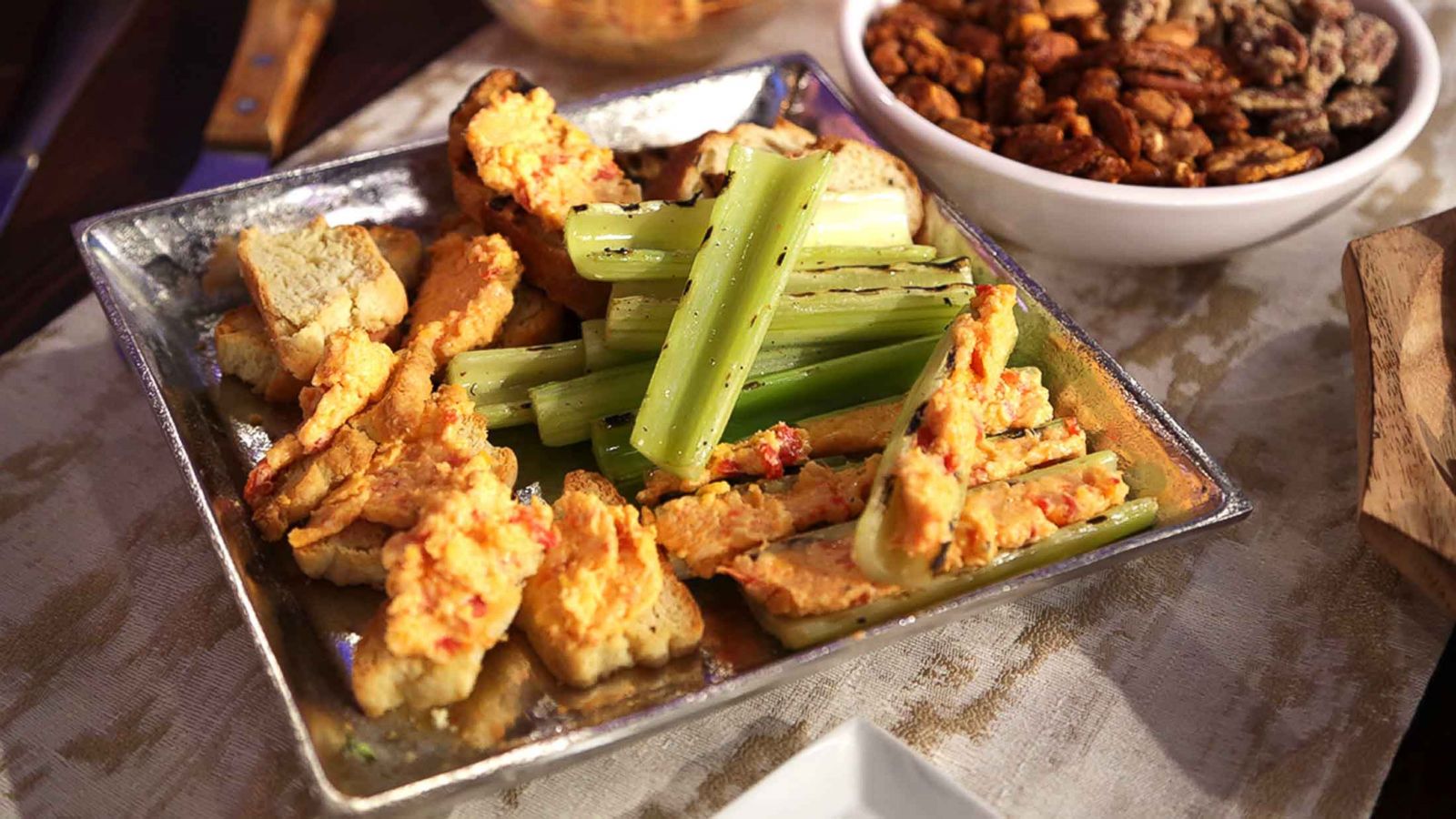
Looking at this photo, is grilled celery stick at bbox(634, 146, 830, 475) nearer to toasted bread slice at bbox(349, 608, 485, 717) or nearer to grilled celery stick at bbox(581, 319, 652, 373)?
grilled celery stick at bbox(581, 319, 652, 373)

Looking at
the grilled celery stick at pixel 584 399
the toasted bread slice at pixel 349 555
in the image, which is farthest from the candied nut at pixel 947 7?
the toasted bread slice at pixel 349 555

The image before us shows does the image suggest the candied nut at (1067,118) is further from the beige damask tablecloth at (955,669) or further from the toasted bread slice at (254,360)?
the toasted bread slice at (254,360)

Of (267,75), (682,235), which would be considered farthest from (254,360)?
(267,75)

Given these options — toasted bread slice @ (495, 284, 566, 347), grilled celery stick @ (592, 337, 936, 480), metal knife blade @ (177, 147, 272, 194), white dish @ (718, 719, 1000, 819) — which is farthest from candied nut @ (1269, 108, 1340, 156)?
metal knife blade @ (177, 147, 272, 194)

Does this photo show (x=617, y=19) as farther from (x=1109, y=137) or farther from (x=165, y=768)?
(x=165, y=768)

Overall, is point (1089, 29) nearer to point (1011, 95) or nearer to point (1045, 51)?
point (1045, 51)

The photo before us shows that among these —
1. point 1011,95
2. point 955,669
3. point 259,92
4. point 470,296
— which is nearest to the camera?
point 955,669

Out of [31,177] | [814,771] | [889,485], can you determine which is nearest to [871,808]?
[814,771]
